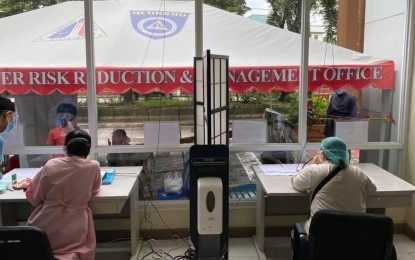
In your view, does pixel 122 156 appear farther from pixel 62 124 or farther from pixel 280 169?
pixel 280 169

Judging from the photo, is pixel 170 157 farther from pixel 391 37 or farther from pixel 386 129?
pixel 391 37

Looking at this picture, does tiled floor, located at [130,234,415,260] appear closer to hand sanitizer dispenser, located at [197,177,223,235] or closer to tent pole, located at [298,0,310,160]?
hand sanitizer dispenser, located at [197,177,223,235]

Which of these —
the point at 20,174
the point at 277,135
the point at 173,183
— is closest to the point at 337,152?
the point at 277,135

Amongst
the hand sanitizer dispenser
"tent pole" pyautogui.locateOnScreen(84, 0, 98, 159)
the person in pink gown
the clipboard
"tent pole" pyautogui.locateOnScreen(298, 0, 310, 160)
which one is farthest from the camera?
"tent pole" pyautogui.locateOnScreen(298, 0, 310, 160)

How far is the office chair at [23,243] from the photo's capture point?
1.70 m

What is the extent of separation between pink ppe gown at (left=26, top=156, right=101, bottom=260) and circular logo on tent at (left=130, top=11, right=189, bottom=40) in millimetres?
1491

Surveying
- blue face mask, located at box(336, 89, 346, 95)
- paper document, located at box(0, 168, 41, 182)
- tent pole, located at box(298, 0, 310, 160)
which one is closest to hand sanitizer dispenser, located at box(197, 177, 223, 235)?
tent pole, located at box(298, 0, 310, 160)

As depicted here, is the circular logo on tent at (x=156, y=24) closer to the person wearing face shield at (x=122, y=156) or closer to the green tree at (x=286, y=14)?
the green tree at (x=286, y=14)

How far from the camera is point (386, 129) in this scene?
3424mm

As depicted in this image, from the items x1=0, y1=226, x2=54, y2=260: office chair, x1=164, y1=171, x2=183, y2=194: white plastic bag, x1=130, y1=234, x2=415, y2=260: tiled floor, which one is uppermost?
x1=0, y1=226, x2=54, y2=260: office chair

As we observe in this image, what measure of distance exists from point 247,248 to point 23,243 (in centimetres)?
188

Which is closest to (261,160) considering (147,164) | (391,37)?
(147,164)

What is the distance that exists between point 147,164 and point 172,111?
0.53m

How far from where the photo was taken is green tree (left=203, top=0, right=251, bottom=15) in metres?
3.26
